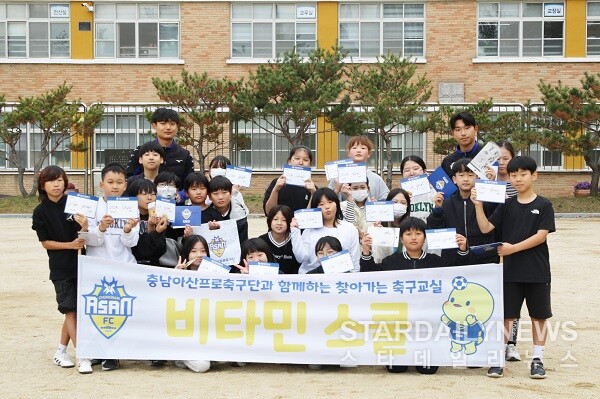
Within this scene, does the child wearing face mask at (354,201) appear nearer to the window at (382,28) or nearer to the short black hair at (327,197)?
the short black hair at (327,197)

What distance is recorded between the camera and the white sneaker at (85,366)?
6762mm

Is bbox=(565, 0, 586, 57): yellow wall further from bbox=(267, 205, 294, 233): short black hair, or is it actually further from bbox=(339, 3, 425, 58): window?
bbox=(267, 205, 294, 233): short black hair

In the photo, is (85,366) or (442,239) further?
(85,366)

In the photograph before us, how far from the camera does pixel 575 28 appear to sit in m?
28.4

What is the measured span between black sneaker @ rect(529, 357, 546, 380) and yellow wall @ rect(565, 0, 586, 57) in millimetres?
23668

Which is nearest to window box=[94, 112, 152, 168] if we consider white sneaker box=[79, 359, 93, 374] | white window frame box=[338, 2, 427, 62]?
white window frame box=[338, 2, 427, 62]

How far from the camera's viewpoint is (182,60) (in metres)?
28.8

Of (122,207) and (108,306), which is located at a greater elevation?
(122,207)

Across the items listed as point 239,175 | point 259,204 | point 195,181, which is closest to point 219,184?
point 195,181

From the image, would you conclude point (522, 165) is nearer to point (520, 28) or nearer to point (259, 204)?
point (259, 204)

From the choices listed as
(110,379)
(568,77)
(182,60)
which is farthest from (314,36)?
(110,379)

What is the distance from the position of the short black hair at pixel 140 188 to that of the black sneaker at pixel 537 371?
331 cm

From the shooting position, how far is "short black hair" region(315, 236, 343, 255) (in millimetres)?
7145

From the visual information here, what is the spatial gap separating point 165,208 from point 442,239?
219 cm
